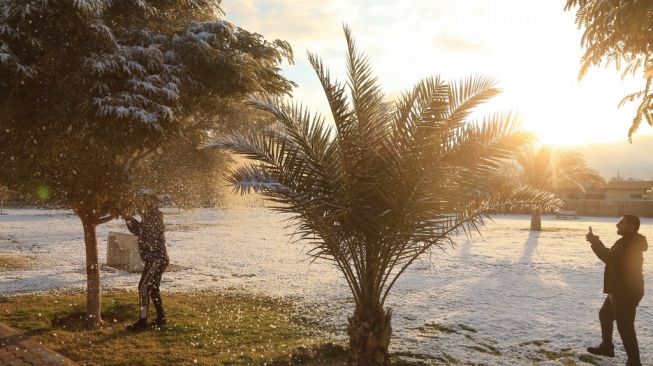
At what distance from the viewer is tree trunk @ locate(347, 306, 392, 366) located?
531 centimetres

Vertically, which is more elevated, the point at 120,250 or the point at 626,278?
the point at 626,278

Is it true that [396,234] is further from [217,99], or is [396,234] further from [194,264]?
[194,264]

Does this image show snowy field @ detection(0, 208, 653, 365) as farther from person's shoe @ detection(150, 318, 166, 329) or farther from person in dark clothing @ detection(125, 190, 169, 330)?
person's shoe @ detection(150, 318, 166, 329)

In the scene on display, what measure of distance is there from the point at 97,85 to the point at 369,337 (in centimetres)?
447

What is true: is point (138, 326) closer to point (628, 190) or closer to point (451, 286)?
point (451, 286)

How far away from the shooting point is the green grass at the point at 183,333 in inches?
245

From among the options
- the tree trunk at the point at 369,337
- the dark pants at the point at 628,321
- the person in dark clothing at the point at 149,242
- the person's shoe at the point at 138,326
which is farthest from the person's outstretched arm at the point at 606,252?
the person's shoe at the point at 138,326

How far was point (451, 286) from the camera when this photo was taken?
11.4 metres

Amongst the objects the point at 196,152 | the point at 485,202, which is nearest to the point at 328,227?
the point at 485,202

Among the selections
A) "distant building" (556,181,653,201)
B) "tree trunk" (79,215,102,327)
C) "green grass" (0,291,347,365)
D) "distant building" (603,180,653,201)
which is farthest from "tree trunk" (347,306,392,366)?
"distant building" (603,180,653,201)

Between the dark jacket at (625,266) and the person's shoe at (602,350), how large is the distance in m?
1.02

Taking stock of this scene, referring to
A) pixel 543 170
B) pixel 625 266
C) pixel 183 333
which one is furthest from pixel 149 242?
pixel 543 170

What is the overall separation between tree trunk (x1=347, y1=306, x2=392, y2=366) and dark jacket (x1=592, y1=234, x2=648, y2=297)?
110 inches

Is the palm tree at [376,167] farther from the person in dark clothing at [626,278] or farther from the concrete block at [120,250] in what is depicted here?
the concrete block at [120,250]
